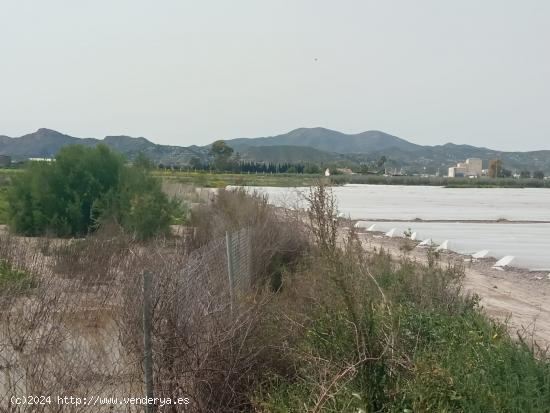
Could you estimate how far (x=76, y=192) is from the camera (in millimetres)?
21938

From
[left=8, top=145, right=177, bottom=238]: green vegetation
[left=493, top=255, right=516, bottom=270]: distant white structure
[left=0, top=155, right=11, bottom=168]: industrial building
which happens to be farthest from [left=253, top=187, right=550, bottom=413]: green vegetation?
[left=0, top=155, right=11, bottom=168]: industrial building

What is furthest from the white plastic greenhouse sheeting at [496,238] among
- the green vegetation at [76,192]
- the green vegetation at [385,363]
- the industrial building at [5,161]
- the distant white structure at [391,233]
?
the industrial building at [5,161]

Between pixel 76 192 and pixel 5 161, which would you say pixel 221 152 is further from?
pixel 76 192

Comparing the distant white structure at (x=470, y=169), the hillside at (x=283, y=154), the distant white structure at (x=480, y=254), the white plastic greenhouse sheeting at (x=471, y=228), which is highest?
the hillside at (x=283, y=154)

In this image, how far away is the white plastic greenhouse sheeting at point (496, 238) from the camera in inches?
859

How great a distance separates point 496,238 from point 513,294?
12.6 metres

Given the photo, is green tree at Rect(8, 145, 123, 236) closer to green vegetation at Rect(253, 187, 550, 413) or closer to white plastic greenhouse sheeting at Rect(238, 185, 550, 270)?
white plastic greenhouse sheeting at Rect(238, 185, 550, 270)

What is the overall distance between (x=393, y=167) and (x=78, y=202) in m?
163

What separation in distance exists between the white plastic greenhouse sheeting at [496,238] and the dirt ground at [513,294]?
4.07 ft

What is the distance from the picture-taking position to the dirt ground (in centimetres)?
1115

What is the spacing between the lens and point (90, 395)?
512 centimetres

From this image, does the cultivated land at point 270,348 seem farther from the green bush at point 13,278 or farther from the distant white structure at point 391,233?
the distant white structure at point 391,233

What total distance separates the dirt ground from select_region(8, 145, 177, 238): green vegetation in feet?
29.1

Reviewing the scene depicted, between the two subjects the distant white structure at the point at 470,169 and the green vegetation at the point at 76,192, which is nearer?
the green vegetation at the point at 76,192
